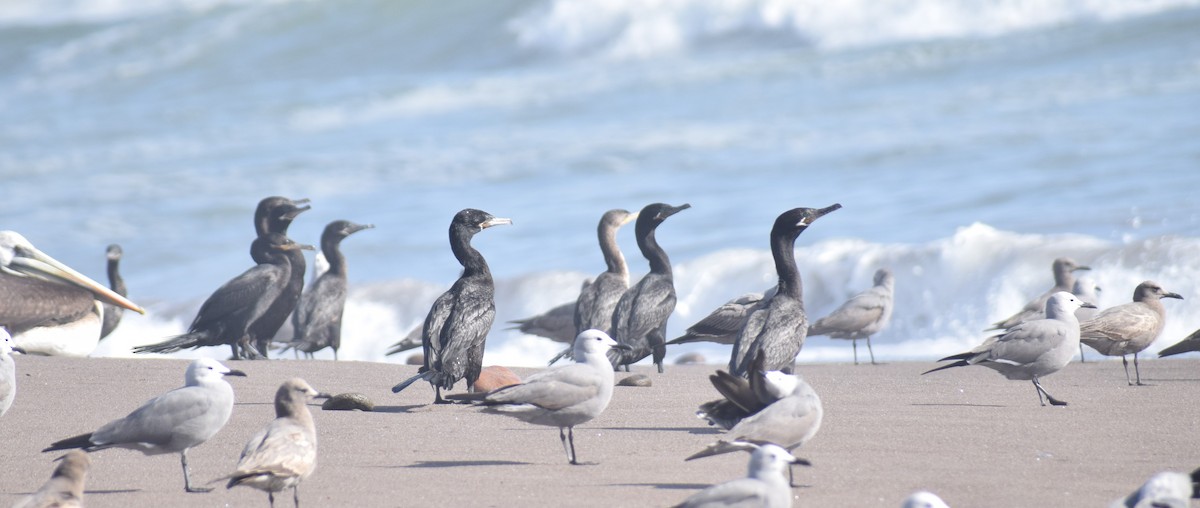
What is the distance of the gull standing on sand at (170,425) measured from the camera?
6539 mm

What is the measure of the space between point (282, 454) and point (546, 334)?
7.79 meters

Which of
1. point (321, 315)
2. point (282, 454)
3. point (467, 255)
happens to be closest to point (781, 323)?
point (467, 255)

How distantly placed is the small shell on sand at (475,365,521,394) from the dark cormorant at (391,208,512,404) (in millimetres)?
115

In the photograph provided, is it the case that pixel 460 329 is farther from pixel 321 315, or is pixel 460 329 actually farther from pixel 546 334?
pixel 321 315

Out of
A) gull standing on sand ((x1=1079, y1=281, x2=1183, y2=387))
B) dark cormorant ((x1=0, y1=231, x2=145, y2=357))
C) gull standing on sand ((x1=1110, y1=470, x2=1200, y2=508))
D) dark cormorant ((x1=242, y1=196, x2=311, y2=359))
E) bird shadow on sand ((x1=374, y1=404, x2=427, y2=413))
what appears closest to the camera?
gull standing on sand ((x1=1110, y1=470, x2=1200, y2=508))

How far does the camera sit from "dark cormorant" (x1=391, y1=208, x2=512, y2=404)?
9281mm

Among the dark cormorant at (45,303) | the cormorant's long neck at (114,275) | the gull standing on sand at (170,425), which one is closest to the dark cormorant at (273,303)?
the dark cormorant at (45,303)

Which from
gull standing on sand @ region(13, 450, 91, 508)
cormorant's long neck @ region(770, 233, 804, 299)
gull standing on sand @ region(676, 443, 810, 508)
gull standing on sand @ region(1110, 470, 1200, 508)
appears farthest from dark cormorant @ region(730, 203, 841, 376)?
gull standing on sand @ region(13, 450, 91, 508)

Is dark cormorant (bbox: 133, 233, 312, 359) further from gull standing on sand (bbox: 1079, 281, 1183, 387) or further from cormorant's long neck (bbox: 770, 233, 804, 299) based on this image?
gull standing on sand (bbox: 1079, 281, 1183, 387)

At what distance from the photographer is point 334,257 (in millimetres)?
14367

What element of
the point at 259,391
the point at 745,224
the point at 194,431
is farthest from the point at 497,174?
the point at 194,431

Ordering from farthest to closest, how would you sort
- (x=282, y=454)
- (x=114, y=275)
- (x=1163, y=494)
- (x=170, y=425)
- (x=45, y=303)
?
(x=114, y=275), (x=45, y=303), (x=170, y=425), (x=282, y=454), (x=1163, y=494)

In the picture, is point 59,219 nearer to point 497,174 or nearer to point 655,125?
point 497,174

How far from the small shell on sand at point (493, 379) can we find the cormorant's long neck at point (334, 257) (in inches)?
169
